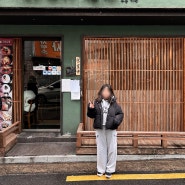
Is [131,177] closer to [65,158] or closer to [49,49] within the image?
[65,158]

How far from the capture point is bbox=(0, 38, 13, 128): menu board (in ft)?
31.9

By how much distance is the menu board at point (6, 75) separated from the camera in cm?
971

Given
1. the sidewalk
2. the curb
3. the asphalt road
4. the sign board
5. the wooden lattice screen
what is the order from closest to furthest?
the asphalt road < the sidewalk < the curb < the wooden lattice screen < the sign board

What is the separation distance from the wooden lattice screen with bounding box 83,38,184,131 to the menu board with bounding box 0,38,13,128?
2.27m

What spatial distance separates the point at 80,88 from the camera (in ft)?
31.3

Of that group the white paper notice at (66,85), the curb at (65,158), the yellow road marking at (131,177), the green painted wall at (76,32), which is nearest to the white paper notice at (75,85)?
the white paper notice at (66,85)

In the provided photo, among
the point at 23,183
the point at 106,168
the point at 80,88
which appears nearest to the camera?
the point at 23,183

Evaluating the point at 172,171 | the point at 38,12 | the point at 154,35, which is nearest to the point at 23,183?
the point at 172,171

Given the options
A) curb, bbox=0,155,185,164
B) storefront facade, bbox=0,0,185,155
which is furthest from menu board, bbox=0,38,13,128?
curb, bbox=0,155,185,164

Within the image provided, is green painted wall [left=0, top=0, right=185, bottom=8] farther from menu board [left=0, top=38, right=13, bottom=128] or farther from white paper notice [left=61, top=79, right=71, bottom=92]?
white paper notice [left=61, top=79, right=71, bottom=92]

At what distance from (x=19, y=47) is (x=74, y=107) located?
2470mm

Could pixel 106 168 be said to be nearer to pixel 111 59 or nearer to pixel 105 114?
pixel 105 114

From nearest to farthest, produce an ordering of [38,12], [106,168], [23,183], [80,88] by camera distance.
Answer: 1. [23,183]
2. [106,168]
3. [38,12]
4. [80,88]

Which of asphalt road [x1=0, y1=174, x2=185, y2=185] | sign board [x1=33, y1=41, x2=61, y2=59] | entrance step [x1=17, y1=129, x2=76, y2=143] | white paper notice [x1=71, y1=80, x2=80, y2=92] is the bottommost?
asphalt road [x1=0, y1=174, x2=185, y2=185]
